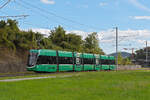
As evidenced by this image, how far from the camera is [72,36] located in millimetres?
80812

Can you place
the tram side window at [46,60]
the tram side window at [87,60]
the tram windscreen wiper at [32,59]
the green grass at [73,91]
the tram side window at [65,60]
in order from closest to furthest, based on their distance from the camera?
the green grass at [73,91] < the tram windscreen wiper at [32,59] < the tram side window at [46,60] < the tram side window at [65,60] < the tram side window at [87,60]

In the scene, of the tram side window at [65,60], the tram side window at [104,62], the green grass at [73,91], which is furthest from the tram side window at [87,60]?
the green grass at [73,91]

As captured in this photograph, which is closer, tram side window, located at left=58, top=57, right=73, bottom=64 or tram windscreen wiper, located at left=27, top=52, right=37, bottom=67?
tram windscreen wiper, located at left=27, top=52, right=37, bottom=67

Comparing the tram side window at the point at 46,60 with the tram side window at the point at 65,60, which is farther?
the tram side window at the point at 65,60

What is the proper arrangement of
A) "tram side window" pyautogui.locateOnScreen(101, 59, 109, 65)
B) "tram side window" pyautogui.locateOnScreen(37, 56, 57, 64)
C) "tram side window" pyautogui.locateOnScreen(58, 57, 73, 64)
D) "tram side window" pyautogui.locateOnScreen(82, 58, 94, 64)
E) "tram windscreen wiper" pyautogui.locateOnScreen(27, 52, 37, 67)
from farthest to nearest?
"tram side window" pyautogui.locateOnScreen(101, 59, 109, 65) < "tram side window" pyautogui.locateOnScreen(82, 58, 94, 64) < "tram side window" pyautogui.locateOnScreen(58, 57, 73, 64) < "tram side window" pyautogui.locateOnScreen(37, 56, 57, 64) < "tram windscreen wiper" pyautogui.locateOnScreen(27, 52, 37, 67)

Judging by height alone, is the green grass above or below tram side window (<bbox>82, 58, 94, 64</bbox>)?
below

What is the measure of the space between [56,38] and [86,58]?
33710mm

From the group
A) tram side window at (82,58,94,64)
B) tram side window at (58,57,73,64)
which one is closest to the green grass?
tram side window at (58,57,73,64)

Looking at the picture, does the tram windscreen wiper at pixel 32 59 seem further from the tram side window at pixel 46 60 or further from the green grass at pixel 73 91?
the green grass at pixel 73 91

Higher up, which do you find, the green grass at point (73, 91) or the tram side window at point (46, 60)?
the tram side window at point (46, 60)

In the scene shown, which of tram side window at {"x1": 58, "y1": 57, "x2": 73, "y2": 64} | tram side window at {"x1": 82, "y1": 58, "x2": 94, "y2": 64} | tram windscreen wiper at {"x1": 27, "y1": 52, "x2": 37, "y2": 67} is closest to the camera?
tram windscreen wiper at {"x1": 27, "y1": 52, "x2": 37, "y2": 67}

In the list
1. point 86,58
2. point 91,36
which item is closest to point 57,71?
point 86,58

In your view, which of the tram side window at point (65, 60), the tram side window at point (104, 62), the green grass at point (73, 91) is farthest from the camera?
the tram side window at point (104, 62)

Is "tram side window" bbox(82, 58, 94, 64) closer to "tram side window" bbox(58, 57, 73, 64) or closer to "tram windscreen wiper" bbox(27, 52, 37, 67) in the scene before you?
"tram side window" bbox(58, 57, 73, 64)
